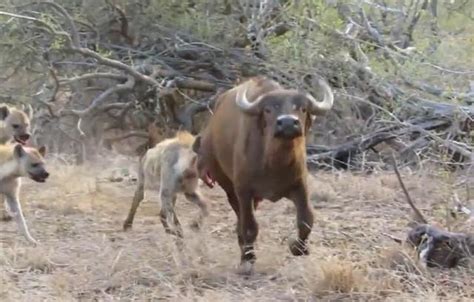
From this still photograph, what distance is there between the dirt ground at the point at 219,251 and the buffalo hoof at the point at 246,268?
0.05m

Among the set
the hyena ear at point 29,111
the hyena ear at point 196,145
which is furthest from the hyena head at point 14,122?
the hyena ear at point 196,145

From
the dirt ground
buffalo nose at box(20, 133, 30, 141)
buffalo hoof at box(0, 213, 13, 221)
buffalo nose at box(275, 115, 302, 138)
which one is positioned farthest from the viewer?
buffalo nose at box(20, 133, 30, 141)

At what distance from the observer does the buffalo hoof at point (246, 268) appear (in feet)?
22.6

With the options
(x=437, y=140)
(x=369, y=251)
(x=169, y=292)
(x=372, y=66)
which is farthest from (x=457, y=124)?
(x=169, y=292)

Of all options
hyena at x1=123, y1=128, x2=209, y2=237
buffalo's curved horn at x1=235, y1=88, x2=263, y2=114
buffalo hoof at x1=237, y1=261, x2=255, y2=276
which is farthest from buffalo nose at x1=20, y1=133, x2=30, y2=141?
buffalo hoof at x1=237, y1=261, x2=255, y2=276

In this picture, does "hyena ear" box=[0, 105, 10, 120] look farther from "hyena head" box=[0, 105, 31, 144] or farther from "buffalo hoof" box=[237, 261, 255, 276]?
"buffalo hoof" box=[237, 261, 255, 276]

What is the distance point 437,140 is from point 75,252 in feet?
11.8

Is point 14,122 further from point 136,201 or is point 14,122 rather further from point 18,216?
point 18,216

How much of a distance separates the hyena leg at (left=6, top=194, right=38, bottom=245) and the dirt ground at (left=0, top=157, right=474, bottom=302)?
0.12 metres

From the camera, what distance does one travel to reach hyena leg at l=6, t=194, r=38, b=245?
27.5 feet

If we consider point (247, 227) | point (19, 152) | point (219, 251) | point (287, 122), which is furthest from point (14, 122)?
point (287, 122)

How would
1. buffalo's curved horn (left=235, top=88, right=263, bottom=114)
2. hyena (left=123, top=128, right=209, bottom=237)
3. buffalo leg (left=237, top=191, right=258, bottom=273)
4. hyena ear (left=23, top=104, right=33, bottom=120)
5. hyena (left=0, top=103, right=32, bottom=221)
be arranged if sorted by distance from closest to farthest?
1. buffalo's curved horn (left=235, top=88, right=263, bottom=114)
2. buffalo leg (left=237, top=191, right=258, bottom=273)
3. hyena (left=123, top=128, right=209, bottom=237)
4. hyena (left=0, top=103, right=32, bottom=221)
5. hyena ear (left=23, top=104, right=33, bottom=120)

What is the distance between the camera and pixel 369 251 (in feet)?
23.7

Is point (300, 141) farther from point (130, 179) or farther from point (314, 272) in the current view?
point (130, 179)
